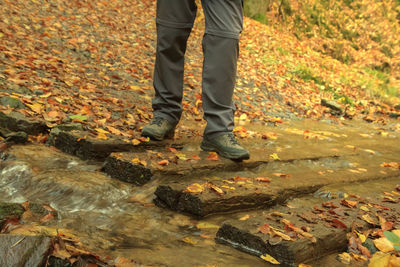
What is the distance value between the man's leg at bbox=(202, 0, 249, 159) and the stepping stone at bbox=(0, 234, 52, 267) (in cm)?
162

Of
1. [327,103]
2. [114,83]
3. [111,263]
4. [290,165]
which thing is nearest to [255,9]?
[327,103]

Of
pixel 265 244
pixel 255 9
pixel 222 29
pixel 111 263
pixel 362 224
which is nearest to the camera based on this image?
pixel 111 263

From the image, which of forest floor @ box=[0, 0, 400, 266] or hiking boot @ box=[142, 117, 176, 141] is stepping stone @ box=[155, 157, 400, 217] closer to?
forest floor @ box=[0, 0, 400, 266]

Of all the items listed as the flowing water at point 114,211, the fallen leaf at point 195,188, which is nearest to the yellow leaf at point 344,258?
the flowing water at point 114,211

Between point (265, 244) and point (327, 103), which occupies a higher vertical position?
point (265, 244)

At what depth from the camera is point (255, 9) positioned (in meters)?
12.1

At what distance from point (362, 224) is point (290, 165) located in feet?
3.96

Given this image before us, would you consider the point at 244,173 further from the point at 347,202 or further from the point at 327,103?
the point at 327,103

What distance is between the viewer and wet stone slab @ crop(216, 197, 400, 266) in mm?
1919

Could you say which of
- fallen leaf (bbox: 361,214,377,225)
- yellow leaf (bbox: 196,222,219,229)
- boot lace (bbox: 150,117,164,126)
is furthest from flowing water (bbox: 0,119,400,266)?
boot lace (bbox: 150,117,164,126)

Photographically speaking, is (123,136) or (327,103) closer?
(123,136)

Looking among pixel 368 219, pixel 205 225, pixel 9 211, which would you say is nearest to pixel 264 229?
pixel 205 225

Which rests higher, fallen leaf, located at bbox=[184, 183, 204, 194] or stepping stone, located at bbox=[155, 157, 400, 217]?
fallen leaf, located at bbox=[184, 183, 204, 194]

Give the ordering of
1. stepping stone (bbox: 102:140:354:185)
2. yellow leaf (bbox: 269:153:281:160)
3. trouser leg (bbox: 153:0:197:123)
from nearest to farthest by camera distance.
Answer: stepping stone (bbox: 102:140:354:185) < trouser leg (bbox: 153:0:197:123) < yellow leaf (bbox: 269:153:281:160)
